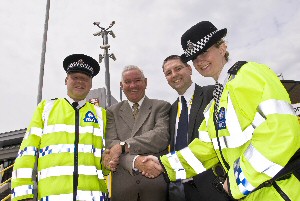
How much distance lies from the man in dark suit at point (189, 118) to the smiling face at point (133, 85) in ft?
1.53

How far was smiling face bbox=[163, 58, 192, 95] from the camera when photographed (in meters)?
4.08

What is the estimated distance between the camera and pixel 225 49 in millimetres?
2820

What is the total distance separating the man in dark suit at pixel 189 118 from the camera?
3297 mm

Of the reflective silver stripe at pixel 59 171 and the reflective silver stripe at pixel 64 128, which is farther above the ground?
the reflective silver stripe at pixel 64 128

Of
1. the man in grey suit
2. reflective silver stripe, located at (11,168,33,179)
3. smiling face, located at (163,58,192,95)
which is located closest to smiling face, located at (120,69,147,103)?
the man in grey suit

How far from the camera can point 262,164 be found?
1.71 m

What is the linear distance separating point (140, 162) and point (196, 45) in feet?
4.75

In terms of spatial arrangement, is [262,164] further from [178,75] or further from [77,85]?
[77,85]

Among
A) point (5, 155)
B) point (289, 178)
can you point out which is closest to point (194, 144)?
point (289, 178)

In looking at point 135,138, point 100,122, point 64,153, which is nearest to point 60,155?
point 64,153

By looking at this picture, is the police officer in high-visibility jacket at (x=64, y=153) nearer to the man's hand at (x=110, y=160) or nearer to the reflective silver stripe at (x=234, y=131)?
the man's hand at (x=110, y=160)

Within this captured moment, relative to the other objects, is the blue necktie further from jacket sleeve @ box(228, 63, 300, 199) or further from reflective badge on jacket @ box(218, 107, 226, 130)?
jacket sleeve @ box(228, 63, 300, 199)

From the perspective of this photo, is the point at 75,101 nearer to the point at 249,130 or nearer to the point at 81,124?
the point at 81,124

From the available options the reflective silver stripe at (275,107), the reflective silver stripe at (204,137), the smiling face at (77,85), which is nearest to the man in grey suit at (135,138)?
the smiling face at (77,85)
